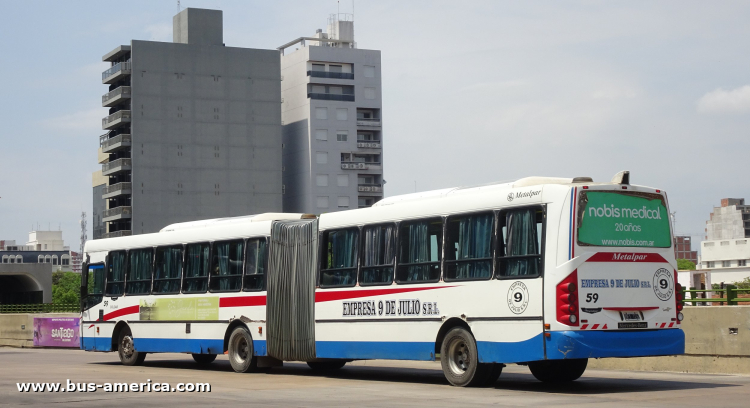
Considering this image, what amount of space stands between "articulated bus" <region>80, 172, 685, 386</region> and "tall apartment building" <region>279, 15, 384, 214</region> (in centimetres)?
9385

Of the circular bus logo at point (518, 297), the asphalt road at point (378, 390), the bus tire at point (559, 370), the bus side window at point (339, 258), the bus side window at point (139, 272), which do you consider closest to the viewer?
the asphalt road at point (378, 390)

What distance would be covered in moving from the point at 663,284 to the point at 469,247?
120 inches

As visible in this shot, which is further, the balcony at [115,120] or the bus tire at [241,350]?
the balcony at [115,120]

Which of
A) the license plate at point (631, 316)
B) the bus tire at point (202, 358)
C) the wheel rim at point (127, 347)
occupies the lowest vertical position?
the bus tire at point (202, 358)

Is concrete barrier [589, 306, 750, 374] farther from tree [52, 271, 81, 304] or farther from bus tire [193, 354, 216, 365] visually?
tree [52, 271, 81, 304]

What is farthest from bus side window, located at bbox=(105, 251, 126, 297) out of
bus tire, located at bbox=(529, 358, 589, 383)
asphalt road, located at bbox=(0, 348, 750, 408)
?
bus tire, located at bbox=(529, 358, 589, 383)

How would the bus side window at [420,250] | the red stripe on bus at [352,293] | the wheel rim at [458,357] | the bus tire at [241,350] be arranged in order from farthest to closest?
the bus tire at [241,350]
the red stripe on bus at [352,293]
the bus side window at [420,250]
the wheel rim at [458,357]

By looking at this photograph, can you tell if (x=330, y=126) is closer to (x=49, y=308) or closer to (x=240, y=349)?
(x=49, y=308)

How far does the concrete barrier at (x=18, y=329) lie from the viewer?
136ft

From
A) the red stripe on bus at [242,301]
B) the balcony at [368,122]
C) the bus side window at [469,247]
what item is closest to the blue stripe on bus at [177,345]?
the red stripe on bus at [242,301]

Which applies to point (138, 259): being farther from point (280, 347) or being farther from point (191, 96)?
point (191, 96)

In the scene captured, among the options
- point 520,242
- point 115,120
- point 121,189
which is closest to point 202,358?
point 520,242

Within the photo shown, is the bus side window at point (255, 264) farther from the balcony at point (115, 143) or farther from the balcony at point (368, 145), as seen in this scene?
the balcony at point (368, 145)

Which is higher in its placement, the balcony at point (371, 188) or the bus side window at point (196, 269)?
the balcony at point (371, 188)
